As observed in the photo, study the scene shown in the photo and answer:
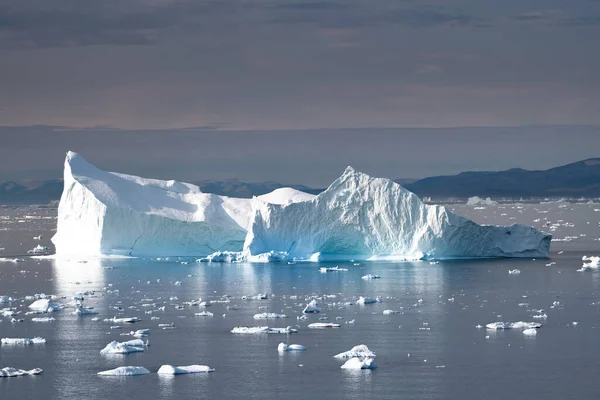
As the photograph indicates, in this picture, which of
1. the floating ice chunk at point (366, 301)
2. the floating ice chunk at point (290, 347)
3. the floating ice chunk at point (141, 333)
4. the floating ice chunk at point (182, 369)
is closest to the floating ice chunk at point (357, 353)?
the floating ice chunk at point (290, 347)

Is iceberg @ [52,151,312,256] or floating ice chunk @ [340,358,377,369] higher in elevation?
iceberg @ [52,151,312,256]

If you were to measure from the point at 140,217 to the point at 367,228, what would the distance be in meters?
9.33

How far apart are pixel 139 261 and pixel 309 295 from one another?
1491cm

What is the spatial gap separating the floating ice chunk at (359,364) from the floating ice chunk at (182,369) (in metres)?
2.70

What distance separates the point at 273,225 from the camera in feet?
134

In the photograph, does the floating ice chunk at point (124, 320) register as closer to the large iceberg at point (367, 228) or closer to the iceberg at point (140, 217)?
the large iceberg at point (367, 228)

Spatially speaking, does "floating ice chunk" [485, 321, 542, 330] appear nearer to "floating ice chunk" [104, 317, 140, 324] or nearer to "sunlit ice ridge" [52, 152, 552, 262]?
"floating ice chunk" [104, 317, 140, 324]

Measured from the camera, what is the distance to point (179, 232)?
145ft

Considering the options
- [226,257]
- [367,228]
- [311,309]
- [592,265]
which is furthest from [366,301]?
[226,257]

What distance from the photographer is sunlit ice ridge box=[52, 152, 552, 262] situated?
4022cm

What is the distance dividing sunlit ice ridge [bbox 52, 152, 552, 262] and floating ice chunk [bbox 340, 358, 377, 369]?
749 inches

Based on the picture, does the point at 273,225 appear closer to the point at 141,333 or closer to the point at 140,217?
the point at 140,217

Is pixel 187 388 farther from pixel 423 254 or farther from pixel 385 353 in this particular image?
pixel 423 254

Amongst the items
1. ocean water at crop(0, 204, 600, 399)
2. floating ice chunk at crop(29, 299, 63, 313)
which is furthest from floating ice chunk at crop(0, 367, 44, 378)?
floating ice chunk at crop(29, 299, 63, 313)
